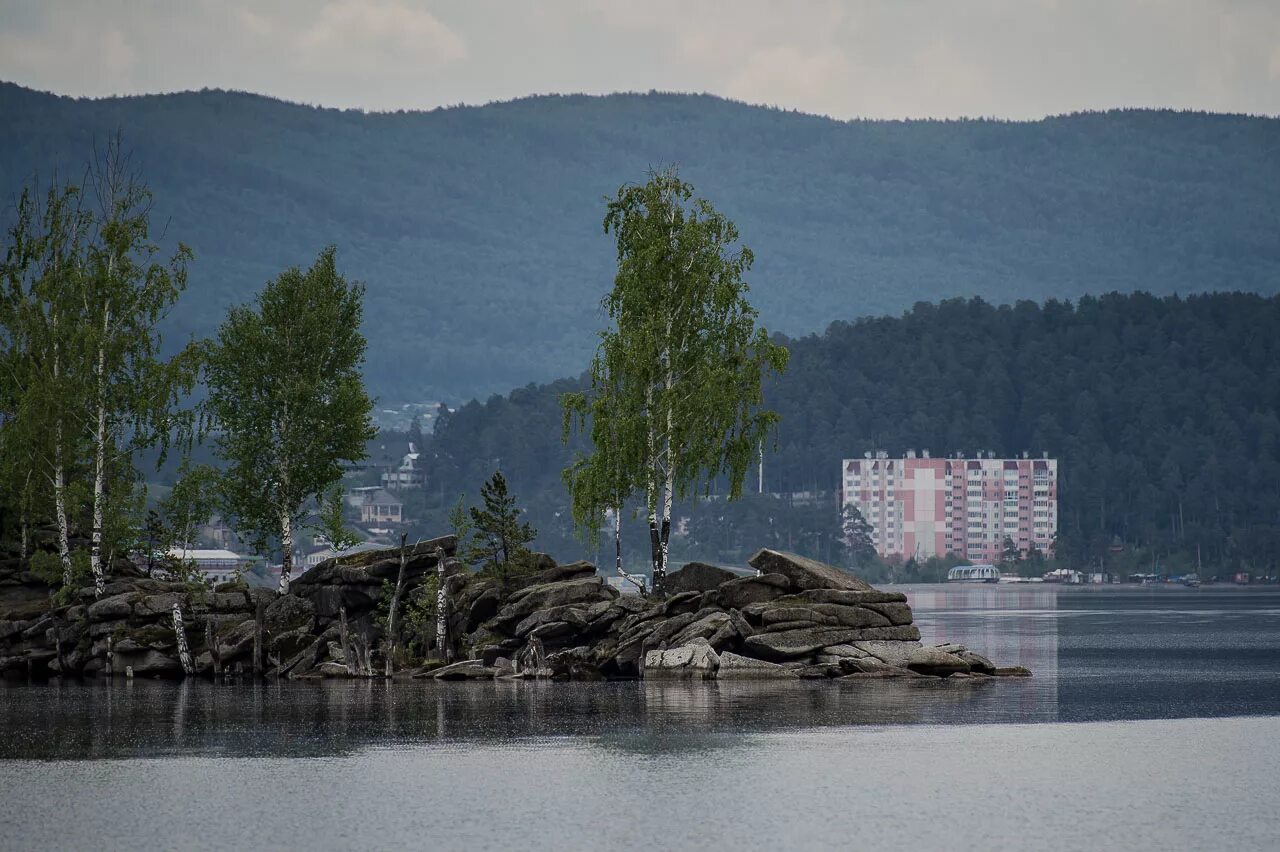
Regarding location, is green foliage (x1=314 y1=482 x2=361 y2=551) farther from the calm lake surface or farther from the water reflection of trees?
the calm lake surface

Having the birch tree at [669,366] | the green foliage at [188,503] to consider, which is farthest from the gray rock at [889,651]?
the green foliage at [188,503]

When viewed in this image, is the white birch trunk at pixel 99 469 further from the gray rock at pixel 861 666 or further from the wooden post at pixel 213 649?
the gray rock at pixel 861 666

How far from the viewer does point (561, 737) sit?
1694 inches

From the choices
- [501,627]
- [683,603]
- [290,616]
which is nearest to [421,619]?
[501,627]

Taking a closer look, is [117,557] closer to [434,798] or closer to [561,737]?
[561,737]

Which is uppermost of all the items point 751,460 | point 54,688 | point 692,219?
point 692,219

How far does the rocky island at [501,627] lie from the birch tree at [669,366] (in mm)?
4094

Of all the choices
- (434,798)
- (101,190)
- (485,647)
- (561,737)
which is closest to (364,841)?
(434,798)

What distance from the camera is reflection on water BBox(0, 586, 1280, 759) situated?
43562 mm

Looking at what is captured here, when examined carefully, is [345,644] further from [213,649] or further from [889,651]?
[889,651]

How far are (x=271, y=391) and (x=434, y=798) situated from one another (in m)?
45.8

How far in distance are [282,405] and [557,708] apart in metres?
30.1

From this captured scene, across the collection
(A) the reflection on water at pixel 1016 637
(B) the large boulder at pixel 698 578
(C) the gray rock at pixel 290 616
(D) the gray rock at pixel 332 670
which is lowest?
(A) the reflection on water at pixel 1016 637

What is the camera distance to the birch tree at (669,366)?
69562 mm
